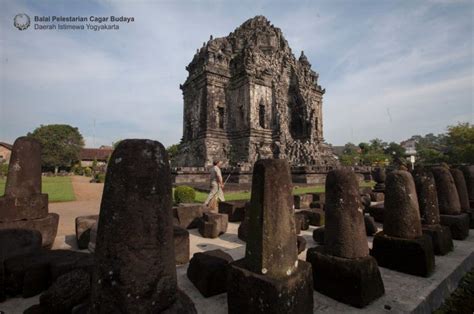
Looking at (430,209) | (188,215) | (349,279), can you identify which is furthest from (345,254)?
(188,215)

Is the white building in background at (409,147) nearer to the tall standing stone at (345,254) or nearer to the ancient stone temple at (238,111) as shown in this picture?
the ancient stone temple at (238,111)

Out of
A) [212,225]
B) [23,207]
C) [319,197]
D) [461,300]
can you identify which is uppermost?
[23,207]

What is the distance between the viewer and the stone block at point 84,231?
452cm

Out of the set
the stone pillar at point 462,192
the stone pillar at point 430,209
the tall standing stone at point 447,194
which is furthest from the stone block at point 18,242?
the stone pillar at point 462,192

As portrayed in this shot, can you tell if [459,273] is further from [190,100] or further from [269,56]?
[269,56]

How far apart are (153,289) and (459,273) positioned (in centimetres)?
414

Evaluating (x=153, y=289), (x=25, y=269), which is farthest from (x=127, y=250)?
(x=25, y=269)

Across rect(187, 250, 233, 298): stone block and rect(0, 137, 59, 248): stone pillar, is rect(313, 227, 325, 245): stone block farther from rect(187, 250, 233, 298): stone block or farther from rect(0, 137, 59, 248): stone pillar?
rect(0, 137, 59, 248): stone pillar

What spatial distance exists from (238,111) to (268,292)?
22.0 m

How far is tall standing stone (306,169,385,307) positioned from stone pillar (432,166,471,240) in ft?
10.5

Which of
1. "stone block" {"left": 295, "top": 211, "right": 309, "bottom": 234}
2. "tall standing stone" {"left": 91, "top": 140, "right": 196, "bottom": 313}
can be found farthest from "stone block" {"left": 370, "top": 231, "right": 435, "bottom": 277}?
"tall standing stone" {"left": 91, "top": 140, "right": 196, "bottom": 313}

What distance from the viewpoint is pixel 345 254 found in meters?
2.61

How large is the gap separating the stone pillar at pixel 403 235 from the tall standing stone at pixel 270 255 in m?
1.86

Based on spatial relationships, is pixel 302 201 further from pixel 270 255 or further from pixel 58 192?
pixel 58 192
